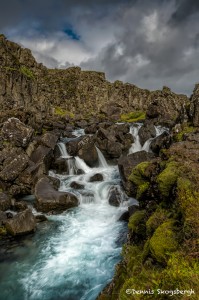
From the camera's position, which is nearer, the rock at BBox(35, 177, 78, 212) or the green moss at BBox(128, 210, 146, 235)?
the green moss at BBox(128, 210, 146, 235)

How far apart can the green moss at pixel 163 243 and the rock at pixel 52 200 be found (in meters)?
15.8

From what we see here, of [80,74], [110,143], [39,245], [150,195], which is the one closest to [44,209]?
[39,245]

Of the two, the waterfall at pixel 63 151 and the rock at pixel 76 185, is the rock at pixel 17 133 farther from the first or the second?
the rock at pixel 76 185

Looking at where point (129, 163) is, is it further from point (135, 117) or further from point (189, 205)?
point (135, 117)

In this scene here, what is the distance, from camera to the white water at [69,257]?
12.4 metres

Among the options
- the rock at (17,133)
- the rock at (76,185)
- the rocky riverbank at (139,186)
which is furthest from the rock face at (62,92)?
the rock at (76,185)

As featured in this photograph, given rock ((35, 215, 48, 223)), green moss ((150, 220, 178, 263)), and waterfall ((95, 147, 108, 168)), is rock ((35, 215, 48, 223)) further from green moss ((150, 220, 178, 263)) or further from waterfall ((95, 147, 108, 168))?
waterfall ((95, 147, 108, 168))

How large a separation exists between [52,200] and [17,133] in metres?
13.8

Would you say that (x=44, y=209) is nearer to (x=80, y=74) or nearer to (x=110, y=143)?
(x=110, y=143)

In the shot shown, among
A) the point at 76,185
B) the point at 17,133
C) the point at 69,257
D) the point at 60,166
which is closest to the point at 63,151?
the point at 60,166

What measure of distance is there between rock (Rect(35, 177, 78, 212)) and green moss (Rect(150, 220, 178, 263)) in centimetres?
1575

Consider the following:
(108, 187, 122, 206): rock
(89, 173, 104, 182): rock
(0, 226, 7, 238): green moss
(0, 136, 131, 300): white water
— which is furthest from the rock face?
(0, 226, 7, 238): green moss

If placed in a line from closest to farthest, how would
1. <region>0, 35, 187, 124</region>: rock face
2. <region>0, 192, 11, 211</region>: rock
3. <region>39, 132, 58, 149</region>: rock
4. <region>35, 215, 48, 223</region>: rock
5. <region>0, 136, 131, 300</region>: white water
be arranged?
<region>0, 136, 131, 300</region>: white water → <region>35, 215, 48, 223</region>: rock → <region>0, 192, 11, 211</region>: rock → <region>39, 132, 58, 149</region>: rock → <region>0, 35, 187, 124</region>: rock face

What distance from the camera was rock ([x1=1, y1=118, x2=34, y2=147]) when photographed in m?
30.9
